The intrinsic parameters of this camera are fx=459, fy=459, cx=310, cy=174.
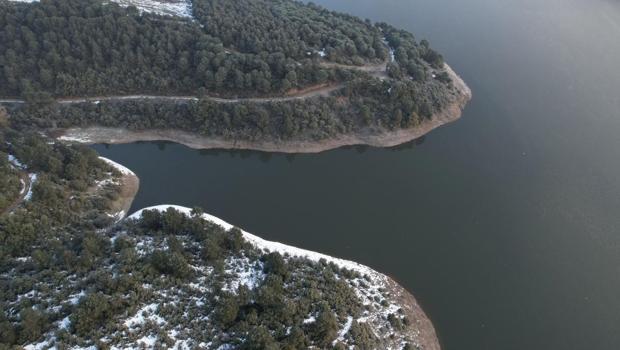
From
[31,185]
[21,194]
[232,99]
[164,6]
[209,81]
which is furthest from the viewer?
[164,6]

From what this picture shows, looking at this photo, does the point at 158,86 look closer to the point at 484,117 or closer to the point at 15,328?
the point at 15,328

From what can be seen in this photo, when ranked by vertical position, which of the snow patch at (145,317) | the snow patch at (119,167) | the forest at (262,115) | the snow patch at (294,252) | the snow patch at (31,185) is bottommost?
the snow patch at (119,167)

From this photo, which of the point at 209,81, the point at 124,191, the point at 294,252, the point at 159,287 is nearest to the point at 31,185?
the point at 124,191

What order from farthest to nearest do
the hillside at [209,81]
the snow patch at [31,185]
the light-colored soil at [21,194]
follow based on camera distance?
the hillside at [209,81] < the snow patch at [31,185] < the light-colored soil at [21,194]

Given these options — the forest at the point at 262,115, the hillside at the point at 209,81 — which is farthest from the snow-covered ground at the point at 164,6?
the forest at the point at 262,115

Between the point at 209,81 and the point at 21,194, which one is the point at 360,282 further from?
the point at 209,81

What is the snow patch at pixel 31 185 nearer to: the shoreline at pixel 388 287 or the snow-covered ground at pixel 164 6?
the shoreline at pixel 388 287

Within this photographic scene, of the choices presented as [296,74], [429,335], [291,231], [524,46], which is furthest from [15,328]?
[524,46]
